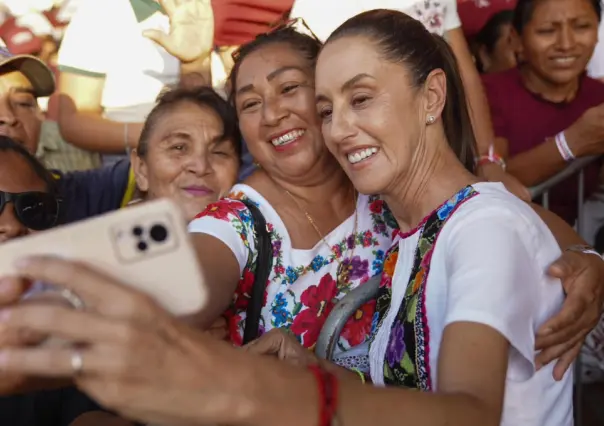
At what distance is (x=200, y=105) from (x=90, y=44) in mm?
975

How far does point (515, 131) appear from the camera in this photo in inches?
123

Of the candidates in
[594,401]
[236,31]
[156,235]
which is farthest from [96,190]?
[594,401]

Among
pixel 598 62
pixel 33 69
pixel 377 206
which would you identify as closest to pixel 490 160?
pixel 377 206

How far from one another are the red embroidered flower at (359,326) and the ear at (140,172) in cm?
90

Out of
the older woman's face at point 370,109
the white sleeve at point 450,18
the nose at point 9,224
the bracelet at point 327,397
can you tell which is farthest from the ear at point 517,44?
the bracelet at point 327,397

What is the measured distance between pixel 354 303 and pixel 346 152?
1.19ft

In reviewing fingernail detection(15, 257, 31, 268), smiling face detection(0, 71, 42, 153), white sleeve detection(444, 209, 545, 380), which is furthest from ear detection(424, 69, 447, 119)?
smiling face detection(0, 71, 42, 153)

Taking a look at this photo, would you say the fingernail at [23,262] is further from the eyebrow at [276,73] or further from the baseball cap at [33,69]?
the baseball cap at [33,69]

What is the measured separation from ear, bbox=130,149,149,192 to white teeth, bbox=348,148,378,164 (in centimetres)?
97

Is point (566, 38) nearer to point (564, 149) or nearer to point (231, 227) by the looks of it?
point (564, 149)

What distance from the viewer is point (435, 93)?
5.42ft

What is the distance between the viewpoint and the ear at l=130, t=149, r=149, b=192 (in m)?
2.42

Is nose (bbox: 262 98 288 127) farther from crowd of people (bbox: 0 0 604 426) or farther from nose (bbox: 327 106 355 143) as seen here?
nose (bbox: 327 106 355 143)

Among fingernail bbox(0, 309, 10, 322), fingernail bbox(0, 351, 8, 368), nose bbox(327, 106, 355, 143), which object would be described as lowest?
nose bbox(327, 106, 355, 143)
